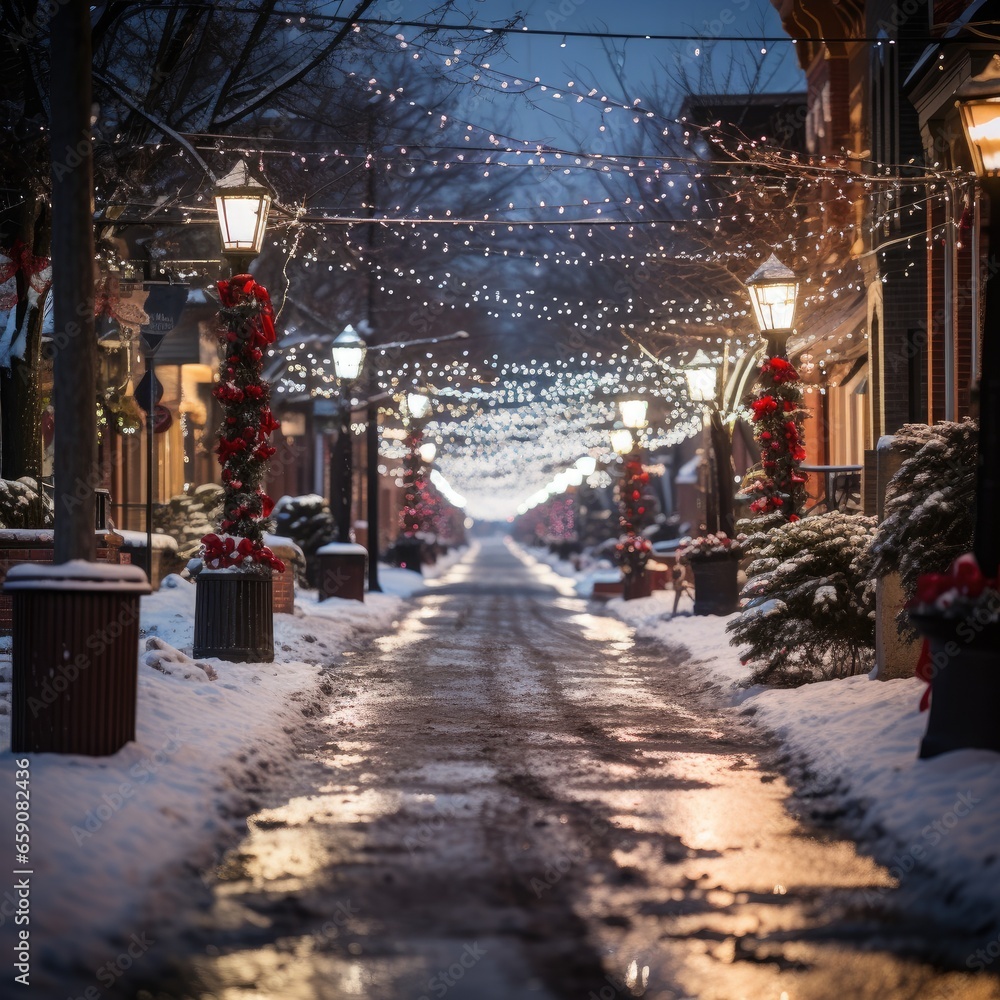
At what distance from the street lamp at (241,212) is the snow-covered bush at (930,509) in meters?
6.82

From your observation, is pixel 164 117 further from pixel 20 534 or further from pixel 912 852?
pixel 912 852

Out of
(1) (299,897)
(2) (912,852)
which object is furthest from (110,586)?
(2) (912,852)

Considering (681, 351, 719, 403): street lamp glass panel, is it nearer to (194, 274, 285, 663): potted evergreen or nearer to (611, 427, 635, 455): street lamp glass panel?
(611, 427, 635, 455): street lamp glass panel

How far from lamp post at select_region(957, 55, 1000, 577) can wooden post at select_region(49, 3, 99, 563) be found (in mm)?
5302

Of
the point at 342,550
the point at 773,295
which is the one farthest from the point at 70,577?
the point at 342,550

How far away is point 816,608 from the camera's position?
44.8 ft

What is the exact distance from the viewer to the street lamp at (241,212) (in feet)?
49.0

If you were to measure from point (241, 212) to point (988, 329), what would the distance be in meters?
8.23

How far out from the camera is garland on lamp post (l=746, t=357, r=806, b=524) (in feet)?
58.6

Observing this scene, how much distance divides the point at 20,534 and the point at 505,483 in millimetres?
99230

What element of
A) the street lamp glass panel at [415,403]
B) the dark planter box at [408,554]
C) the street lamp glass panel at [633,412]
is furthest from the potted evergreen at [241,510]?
the dark planter box at [408,554]
